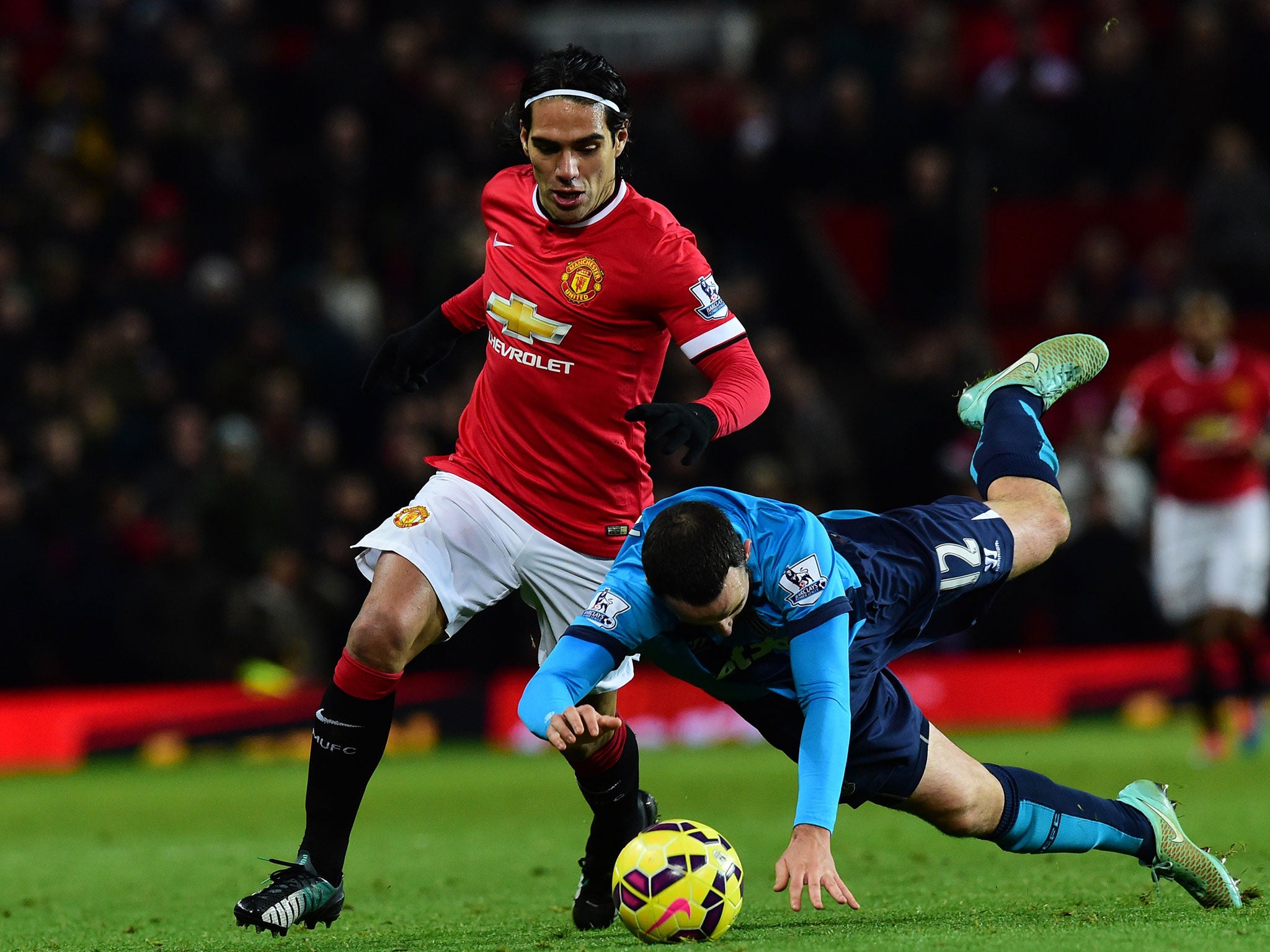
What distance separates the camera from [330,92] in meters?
14.2

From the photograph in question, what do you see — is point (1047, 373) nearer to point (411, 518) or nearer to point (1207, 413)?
point (411, 518)

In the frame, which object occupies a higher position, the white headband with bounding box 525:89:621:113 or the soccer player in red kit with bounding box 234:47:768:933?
the white headband with bounding box 525:89:621:113

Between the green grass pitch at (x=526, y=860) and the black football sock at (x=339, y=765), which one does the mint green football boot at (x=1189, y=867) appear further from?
the black football sock at (x=339, y=765)

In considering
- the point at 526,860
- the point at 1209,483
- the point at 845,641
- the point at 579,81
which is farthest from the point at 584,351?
the point at 1209,483

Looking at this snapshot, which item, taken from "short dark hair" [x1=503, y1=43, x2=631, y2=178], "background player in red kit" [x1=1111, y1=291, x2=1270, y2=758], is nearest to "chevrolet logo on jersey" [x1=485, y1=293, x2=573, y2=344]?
"short dark hair" [x1=503, y1=43, x2=631, y2=178]

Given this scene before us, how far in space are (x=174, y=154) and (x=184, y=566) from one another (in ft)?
11.5

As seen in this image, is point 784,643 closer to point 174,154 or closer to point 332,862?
point 332,862

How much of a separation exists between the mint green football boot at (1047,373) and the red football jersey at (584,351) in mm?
1054

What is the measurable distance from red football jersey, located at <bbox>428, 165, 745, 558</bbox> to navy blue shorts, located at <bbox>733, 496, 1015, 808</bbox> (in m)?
0.64

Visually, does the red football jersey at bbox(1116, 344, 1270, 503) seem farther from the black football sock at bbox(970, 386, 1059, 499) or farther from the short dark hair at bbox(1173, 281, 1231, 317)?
the black football sock at bbox(970, 386, 1059, 499)

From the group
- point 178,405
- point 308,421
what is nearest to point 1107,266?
point 308,421

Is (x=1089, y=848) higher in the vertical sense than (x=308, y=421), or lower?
lower

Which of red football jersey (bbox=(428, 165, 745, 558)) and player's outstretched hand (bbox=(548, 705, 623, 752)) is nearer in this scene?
player's outstretched hand (bbox=(548, 705, 623, 752))

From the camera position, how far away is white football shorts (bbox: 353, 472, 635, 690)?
17.1 ft
